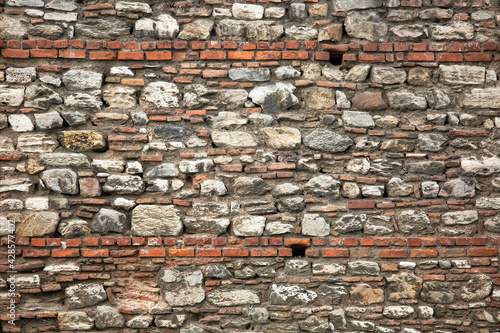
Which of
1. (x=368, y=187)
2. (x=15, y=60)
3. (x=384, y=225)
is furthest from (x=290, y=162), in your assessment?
(x=15, y=60)

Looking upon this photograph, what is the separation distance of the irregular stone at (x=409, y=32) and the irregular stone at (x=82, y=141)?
2697 mm

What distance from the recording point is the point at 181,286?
10.7ft

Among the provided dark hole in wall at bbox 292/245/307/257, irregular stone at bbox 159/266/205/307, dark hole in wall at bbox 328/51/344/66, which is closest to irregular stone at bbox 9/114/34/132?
irregular stone at bbox 159/266/205/307

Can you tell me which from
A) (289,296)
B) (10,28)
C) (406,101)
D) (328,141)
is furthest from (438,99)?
(10,28)

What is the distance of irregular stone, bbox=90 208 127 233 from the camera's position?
3303mm

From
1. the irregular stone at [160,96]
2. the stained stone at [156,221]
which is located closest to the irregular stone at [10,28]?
the irregular stone at [160,96]

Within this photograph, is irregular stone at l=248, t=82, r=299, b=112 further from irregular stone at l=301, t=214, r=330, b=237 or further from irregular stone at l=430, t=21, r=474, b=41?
irregular stone at l=430, t=21, r=474, b=41

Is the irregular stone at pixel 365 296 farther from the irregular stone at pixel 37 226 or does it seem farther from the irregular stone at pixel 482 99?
the irregular stone at pixel 37 226

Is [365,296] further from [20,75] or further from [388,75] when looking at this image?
[20,75]

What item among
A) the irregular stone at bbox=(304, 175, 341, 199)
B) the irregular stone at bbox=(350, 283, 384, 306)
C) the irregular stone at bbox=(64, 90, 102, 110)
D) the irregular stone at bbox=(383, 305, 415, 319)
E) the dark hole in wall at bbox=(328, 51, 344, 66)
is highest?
the dark hole in wall at bbox=(328, 51, 344, 66)

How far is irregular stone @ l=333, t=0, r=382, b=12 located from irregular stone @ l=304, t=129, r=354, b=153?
1114 mm

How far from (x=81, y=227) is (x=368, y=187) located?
2404 millimetres

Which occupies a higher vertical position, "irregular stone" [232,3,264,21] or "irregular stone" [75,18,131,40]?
"irregular stone" [232,3,264,21]

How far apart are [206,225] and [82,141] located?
1.25 metres
